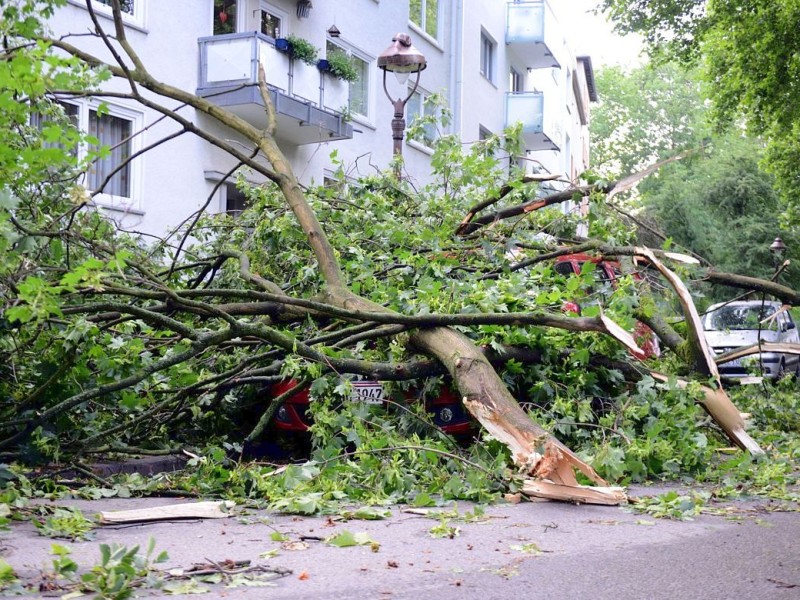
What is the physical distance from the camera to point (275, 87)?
63.1ft

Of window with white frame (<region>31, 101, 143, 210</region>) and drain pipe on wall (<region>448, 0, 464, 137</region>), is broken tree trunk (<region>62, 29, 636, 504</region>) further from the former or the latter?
drain pipe on wall (<region>448, 0, 464, 137</region>)

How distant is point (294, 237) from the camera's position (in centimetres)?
919

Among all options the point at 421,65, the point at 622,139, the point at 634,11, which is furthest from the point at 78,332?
the point at 622,139

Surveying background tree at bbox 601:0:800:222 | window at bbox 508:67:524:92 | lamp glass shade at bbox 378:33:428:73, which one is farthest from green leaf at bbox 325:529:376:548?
window at bbox 508:67:524:92

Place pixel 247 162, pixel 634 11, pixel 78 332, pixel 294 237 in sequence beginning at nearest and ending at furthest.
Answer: pixel 78 332
pixel 247 162
pixel 294 237
pixel 634 11

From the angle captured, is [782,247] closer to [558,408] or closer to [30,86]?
[558,408]

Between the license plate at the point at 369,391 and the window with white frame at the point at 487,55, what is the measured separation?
26794 mm

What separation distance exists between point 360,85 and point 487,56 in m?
10.3

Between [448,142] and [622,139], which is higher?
[622,139]

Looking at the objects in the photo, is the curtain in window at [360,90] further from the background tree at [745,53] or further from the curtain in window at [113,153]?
the curtain in window at [113,153]

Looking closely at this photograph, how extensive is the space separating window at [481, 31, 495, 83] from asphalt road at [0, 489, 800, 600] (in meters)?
28.8

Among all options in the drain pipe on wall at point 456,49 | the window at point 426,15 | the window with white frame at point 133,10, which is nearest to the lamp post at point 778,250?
the drain pipe on wall at point 456,49

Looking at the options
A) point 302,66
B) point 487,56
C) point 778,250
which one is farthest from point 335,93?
point 778,250

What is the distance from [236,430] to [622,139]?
68.4 m
